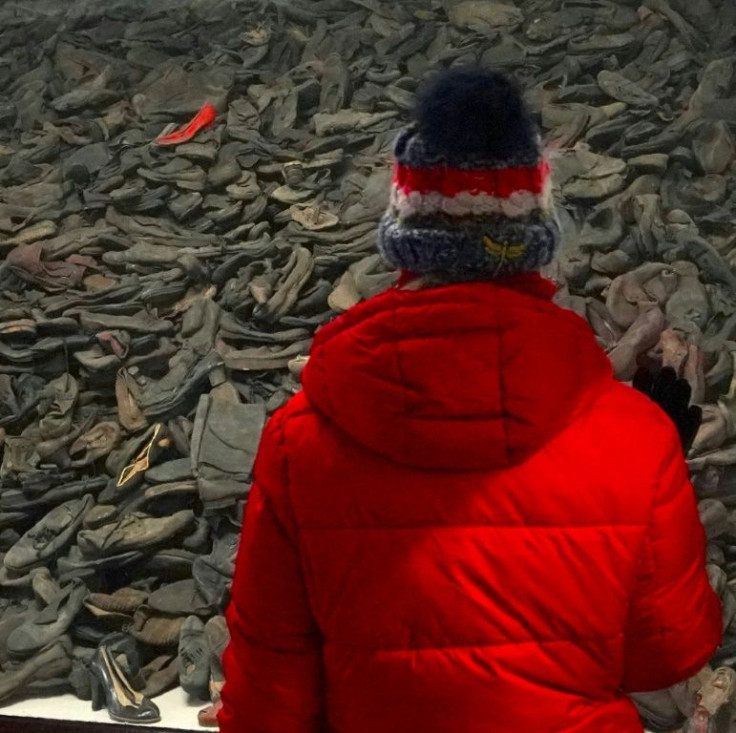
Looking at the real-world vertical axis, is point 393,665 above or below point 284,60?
above

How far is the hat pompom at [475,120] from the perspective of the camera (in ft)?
2.79

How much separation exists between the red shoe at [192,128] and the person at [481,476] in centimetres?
200

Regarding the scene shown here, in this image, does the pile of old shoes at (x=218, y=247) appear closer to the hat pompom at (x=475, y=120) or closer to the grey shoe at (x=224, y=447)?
the grey shoe at (x=224, y=447)

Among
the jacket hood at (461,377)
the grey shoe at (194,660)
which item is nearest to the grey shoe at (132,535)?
the grey shoe at (194,660)

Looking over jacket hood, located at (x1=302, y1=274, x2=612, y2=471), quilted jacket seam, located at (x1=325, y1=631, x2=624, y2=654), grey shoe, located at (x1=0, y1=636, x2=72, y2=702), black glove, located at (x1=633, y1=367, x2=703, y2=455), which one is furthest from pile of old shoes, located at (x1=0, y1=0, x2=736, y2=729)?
→ jacket hood, located at (x1=302, y1=274, x2=612, y2=471)

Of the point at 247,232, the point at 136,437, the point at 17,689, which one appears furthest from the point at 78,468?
the point at 247,232

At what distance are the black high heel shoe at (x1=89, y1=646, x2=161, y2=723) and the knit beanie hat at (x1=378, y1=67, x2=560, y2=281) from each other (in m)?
1.28

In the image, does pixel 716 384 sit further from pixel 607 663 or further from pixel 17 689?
pixel 17 689

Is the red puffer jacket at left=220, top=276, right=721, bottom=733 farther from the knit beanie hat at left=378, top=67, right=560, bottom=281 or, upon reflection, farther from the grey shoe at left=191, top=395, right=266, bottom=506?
the grey shoe at left=191, top=395, right=266, bottom=506

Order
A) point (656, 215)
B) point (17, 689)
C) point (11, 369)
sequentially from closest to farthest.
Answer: point (17, 689) < point (656, 215) < point (11, 369)

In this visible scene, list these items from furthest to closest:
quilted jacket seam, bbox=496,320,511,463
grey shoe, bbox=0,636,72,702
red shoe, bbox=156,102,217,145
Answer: red shoe, bbox=156,102,217,145 < grey shoe, bbox=0,636,72,702 < quilted jacket seam, bbox=496,320,511,463

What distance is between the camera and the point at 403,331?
84 centimetres

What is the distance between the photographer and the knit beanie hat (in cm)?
85

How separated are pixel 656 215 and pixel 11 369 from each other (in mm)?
1595
